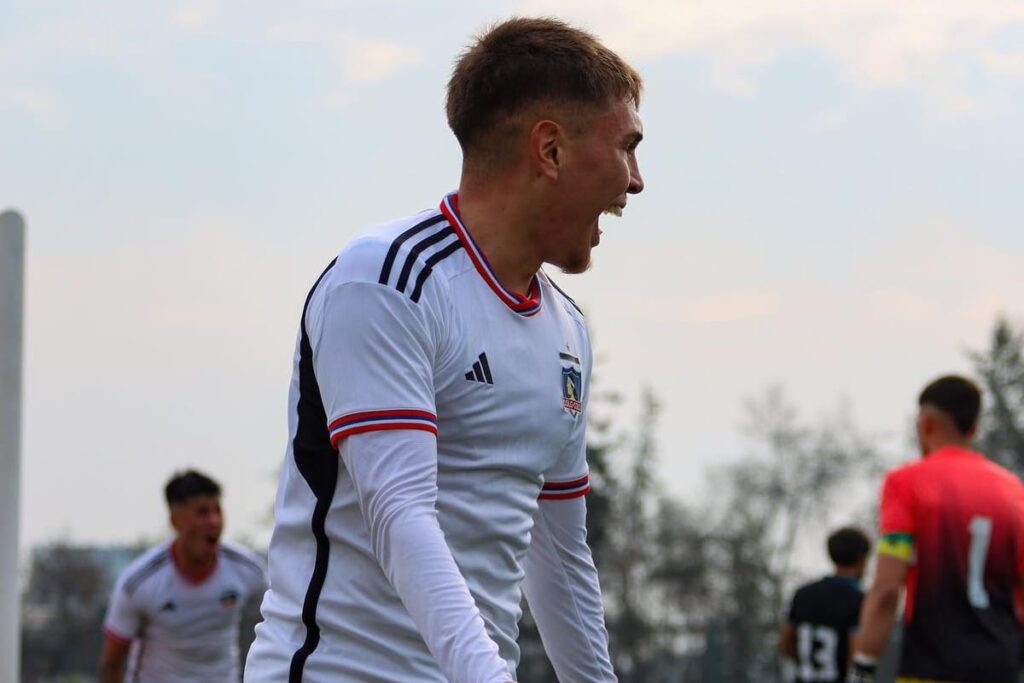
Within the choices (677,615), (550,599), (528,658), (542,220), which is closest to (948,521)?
(550,599)

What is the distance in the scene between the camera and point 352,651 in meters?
3.03

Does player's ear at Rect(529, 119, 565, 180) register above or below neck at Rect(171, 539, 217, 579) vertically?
above

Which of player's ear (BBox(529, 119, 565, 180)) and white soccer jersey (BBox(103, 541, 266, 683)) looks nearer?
player's ear (BBox(529, 119, 565, 180))

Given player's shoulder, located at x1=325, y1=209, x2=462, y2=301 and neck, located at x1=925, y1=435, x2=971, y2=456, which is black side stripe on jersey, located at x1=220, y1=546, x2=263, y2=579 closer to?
neck, located at x1=925, y1=435, x2=971, y2=456

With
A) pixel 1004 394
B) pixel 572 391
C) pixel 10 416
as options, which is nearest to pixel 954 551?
pixel 10 416

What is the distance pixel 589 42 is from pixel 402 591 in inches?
46.8

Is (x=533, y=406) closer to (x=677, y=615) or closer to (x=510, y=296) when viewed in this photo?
(x=510, y=296)

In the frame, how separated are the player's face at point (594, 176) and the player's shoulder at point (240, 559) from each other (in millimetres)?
8217

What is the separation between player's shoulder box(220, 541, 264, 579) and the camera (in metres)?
11.2

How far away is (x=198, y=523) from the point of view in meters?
10.8

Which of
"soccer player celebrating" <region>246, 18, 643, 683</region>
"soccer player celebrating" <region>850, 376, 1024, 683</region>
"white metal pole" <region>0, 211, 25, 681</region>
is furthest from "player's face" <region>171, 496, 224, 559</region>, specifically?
"soccer player celebrating" <region>246, 18, 643, 683</region>

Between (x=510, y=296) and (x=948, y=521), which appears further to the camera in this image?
(x=948, y=521)

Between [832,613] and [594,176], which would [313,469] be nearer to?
[594,176]

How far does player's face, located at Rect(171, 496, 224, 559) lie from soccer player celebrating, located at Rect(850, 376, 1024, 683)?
475 centimetres
